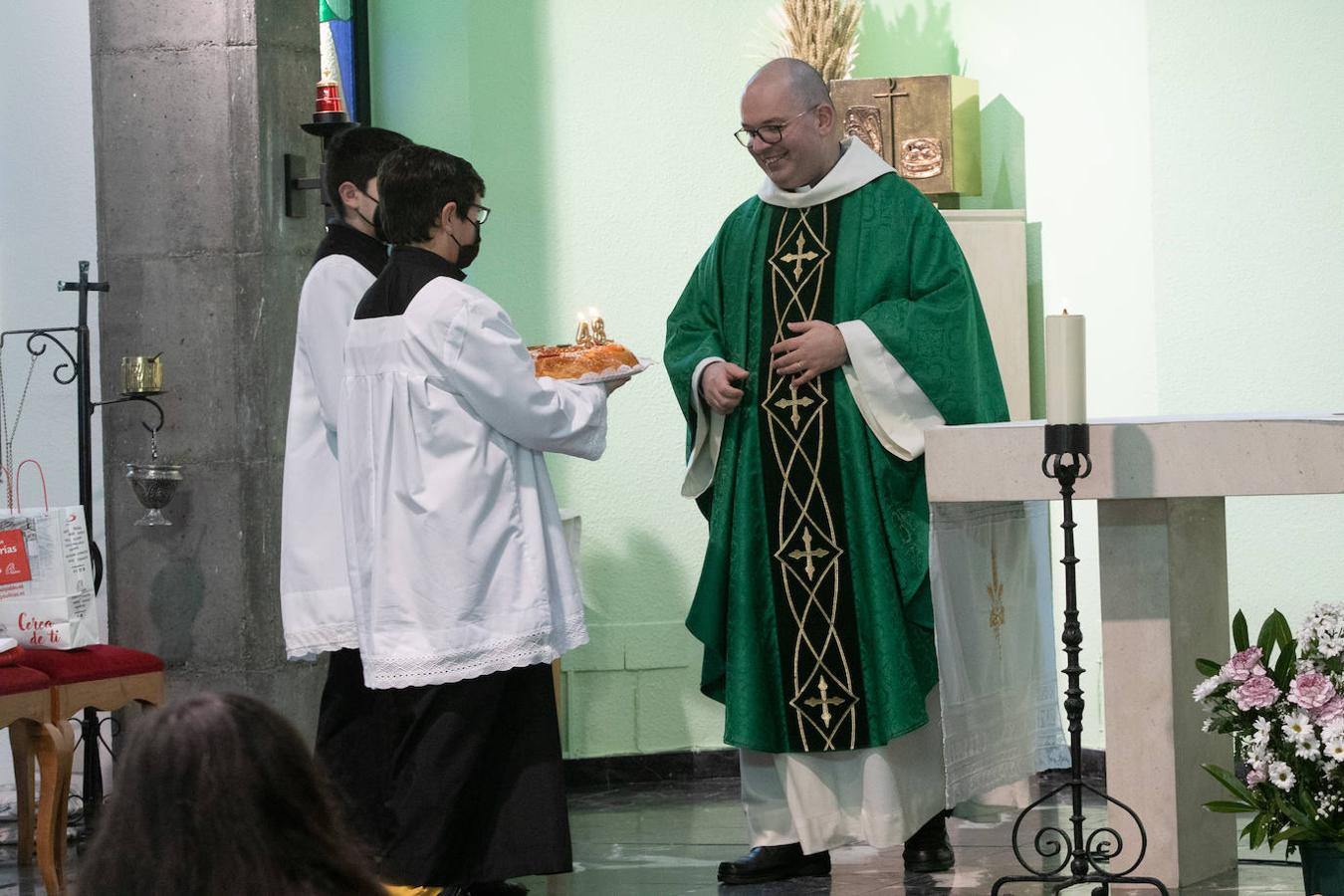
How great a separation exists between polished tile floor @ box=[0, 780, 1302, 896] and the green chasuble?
14.5 inches

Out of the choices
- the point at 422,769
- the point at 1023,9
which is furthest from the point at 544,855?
the point at 1023,9

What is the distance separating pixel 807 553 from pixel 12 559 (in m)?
2.11

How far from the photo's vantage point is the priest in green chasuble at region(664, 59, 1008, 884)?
4.55 meters

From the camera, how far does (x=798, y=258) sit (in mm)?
4762

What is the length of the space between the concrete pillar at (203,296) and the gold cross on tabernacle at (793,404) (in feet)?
Answer: 5.56

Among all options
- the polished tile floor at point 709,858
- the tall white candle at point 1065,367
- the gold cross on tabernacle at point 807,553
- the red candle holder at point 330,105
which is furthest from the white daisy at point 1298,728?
the red candle holder at point 330,105

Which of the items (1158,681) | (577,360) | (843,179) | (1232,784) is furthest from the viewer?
(843,179)

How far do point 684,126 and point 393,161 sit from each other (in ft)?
8.14

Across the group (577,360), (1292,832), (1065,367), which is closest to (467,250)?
(577,360)

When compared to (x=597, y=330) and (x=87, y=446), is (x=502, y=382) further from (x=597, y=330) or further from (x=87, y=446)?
(x=87, y=446)

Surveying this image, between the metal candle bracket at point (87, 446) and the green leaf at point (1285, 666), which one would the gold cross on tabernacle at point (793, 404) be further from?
the metal candle bracket at point (87, 446)

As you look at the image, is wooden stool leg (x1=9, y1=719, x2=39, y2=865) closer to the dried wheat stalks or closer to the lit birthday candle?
the lit birthday candle

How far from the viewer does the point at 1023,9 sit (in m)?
6.42

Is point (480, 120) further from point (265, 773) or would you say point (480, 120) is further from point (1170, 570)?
point (265, 773)
